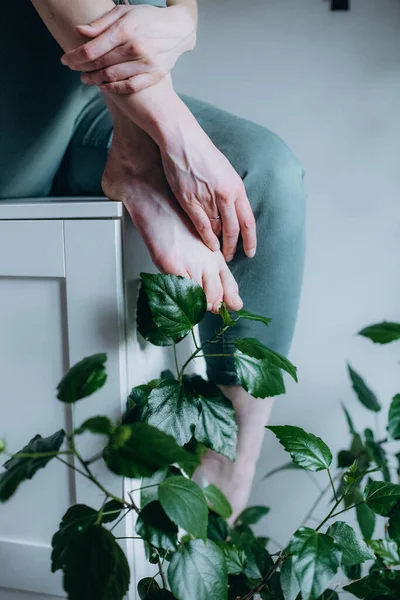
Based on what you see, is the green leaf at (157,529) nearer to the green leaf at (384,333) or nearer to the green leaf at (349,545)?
the green leaf at (349,545)

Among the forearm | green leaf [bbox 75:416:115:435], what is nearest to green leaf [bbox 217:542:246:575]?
green leaf [bbox 75:416:115:435]

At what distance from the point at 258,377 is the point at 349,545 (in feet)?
0.59

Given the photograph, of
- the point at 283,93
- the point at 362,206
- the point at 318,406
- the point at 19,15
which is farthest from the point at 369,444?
the point at 19,15

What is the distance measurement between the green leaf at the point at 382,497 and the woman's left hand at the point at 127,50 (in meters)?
0.48

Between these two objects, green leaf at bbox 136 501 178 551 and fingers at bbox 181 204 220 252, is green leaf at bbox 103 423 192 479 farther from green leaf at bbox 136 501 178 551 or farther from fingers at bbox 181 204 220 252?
fingers at bbox 181 204 220 252

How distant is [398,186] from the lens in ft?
3.67

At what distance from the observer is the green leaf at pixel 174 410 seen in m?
0.60

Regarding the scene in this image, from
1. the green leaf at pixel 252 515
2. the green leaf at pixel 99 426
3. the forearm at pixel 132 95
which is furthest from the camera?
the green leaf at pixel 252 515

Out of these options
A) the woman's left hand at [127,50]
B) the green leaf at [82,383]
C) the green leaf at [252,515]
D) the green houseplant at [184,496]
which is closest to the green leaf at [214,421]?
the green houseplant at [184,496]

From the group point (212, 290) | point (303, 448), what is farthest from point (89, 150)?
point (303, 448)

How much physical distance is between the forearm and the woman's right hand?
1 centimetres

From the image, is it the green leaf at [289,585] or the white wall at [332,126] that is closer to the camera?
the green leaf at [289,585]

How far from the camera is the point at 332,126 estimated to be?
3.70 feet

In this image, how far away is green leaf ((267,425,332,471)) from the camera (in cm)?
53
